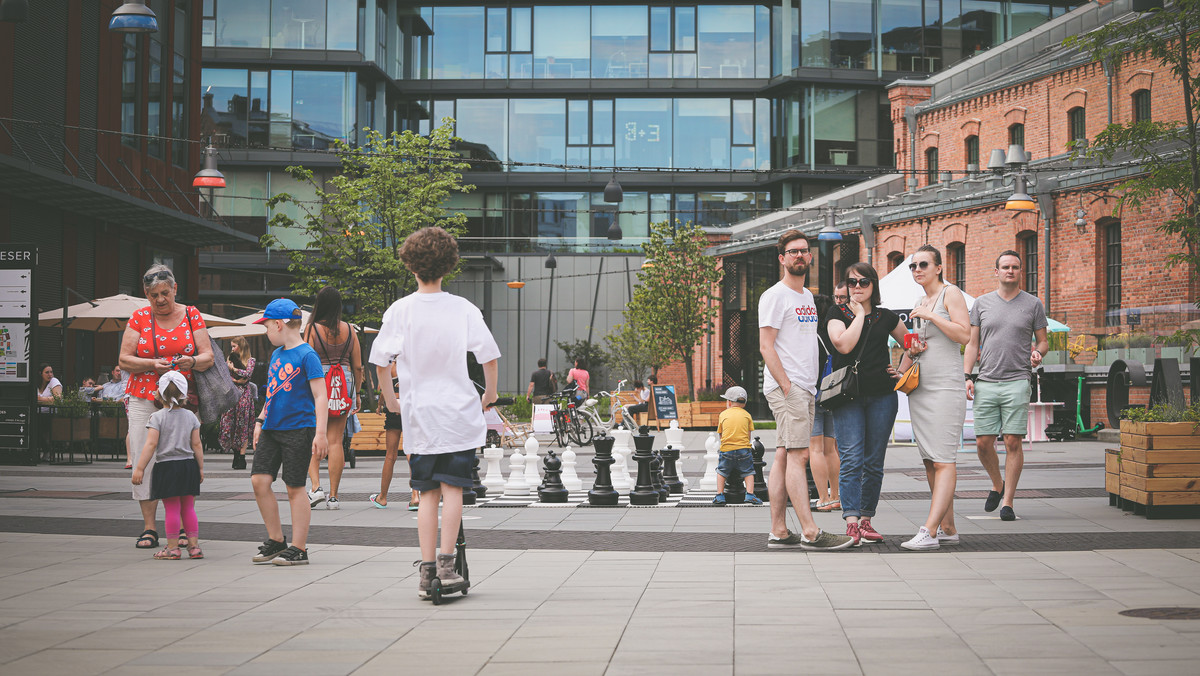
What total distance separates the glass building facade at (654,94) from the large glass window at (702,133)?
6cm

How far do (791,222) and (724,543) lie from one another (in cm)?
3352

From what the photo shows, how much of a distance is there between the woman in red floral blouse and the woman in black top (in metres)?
4.57

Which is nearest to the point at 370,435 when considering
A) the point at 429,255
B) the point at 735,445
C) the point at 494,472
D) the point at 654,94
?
the point at 494,472

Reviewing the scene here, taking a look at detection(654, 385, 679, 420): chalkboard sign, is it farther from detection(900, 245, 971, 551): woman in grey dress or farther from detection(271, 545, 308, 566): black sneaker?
detection(271, 545, 308, 566): black sneaker

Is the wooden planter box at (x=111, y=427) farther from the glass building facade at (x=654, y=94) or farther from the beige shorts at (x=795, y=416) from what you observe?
the glass building facade at (x=654, y=94)

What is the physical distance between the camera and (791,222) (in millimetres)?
40688

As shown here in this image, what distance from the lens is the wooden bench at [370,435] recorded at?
2055 cm

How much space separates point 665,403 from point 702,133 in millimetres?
25633

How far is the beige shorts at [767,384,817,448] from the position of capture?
7523 millimetres

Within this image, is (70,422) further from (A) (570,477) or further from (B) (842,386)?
(B) (842,386)

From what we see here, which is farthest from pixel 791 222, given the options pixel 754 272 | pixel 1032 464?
pixel 1032 464

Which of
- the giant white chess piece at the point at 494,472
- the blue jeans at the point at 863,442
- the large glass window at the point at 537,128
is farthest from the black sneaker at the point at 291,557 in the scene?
the large glass window at the point at 537,128

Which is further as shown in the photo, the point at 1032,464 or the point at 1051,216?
the point at 1051,216

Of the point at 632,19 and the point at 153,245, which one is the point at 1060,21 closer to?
the point at 632,19
